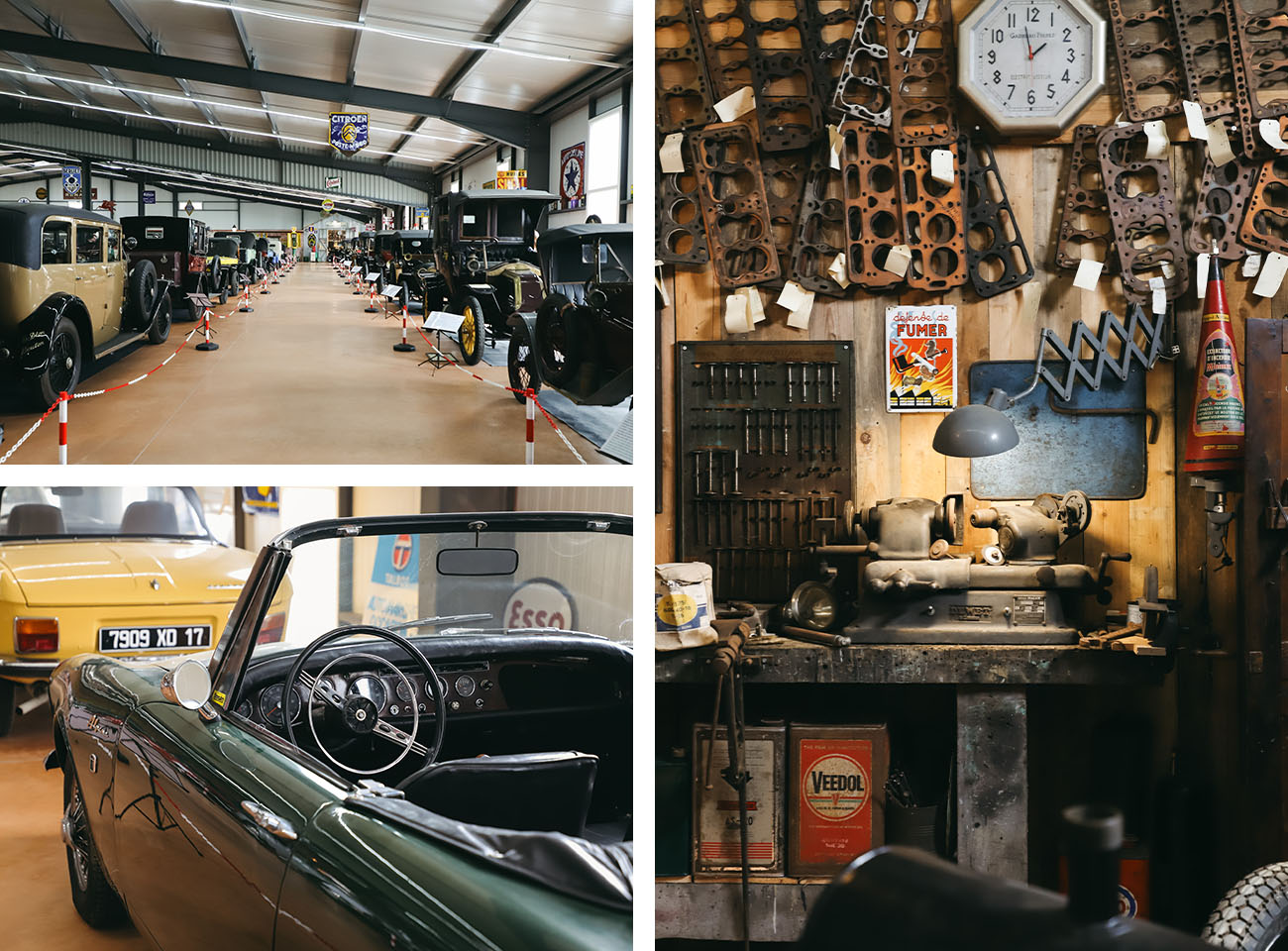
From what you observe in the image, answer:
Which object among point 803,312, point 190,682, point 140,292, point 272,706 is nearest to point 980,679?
point 803,312

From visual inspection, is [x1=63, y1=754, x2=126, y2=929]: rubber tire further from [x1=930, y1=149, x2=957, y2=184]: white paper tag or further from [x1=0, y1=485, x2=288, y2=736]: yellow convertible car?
[x1=930, y1=149, x2=957, y2=184]: white paper tag

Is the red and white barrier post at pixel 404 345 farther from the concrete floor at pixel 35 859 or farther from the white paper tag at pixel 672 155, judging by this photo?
the white paper tag at pixel 672 155

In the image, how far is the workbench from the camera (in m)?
2.74

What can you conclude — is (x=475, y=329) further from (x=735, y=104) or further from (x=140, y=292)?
(x=735, y=104)

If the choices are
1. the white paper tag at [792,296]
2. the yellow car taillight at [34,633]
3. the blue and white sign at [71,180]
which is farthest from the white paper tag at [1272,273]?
the yellow car taillight at [34,633]

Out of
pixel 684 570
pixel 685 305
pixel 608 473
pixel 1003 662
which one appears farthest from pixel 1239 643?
pixel 608 473

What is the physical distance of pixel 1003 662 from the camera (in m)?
2.75

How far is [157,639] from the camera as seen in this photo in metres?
2.01

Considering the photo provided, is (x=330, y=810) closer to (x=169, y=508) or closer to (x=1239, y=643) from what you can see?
(x=169, y=508)

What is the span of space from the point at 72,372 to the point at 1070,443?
8.29ft

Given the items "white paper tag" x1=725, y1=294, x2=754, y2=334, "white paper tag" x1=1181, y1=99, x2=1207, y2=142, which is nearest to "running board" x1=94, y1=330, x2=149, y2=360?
"white paper tag" x1=725, y1=294, x2=754, y2=334

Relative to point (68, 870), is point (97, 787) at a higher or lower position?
higher

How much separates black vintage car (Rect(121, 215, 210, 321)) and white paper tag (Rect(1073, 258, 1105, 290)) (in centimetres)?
234

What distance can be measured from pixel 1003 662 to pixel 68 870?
2015mm
